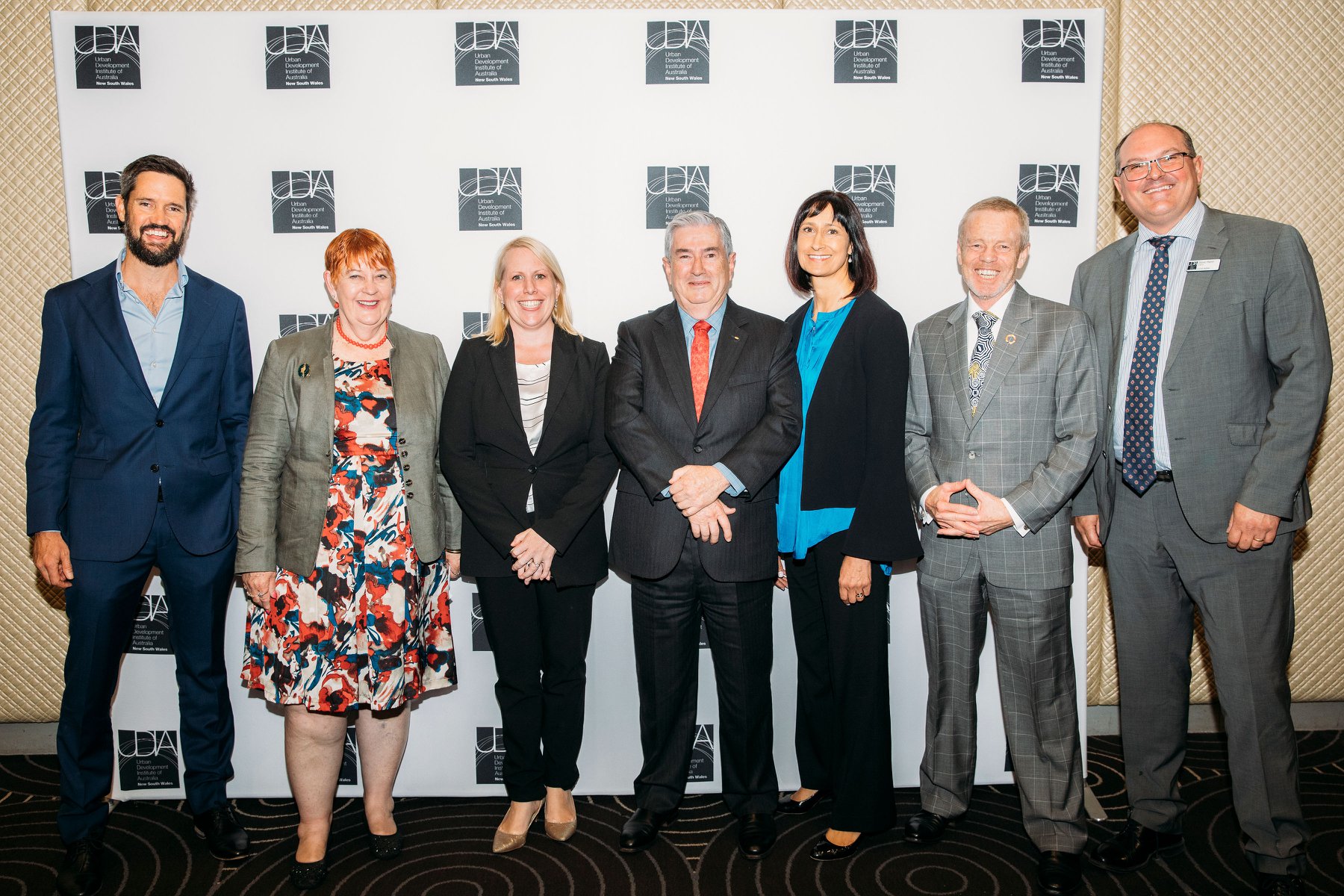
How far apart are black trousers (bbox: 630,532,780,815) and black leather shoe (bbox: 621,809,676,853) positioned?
27 mm

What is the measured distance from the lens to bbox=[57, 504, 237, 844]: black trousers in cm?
255

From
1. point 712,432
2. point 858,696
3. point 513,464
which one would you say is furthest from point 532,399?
point 858,696

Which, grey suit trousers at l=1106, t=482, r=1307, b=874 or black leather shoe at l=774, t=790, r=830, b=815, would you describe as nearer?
grey suit trousers at l=1106, t=482, r=1307, b=874

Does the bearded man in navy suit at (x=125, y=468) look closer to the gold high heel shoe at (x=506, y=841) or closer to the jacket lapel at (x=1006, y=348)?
the gold high heel shoe at (x=506, y=841)

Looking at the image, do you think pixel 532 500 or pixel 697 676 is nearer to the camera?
pixel 532 500

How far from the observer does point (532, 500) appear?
8.42 feet

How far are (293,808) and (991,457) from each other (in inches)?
109

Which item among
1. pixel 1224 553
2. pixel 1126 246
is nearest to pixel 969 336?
pixel 1126 246

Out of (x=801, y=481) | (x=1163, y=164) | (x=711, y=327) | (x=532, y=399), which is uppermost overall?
(x=1163, y=164)

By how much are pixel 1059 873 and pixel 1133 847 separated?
1.11 feet

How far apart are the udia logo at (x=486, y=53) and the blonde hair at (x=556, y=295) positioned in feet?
2.47

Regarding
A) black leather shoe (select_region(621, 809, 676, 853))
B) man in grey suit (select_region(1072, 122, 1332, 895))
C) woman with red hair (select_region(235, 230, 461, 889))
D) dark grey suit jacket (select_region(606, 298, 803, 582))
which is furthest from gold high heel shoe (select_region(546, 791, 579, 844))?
man in grey suit (select_region(1072, 122, 1332, 895))

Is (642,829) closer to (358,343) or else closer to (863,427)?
(863,427)

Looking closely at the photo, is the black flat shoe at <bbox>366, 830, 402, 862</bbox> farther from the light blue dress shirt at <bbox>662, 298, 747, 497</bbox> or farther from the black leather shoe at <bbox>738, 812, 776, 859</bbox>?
the light blue dress shirt at <bbox>662, 298, 747, 497</bbox>
